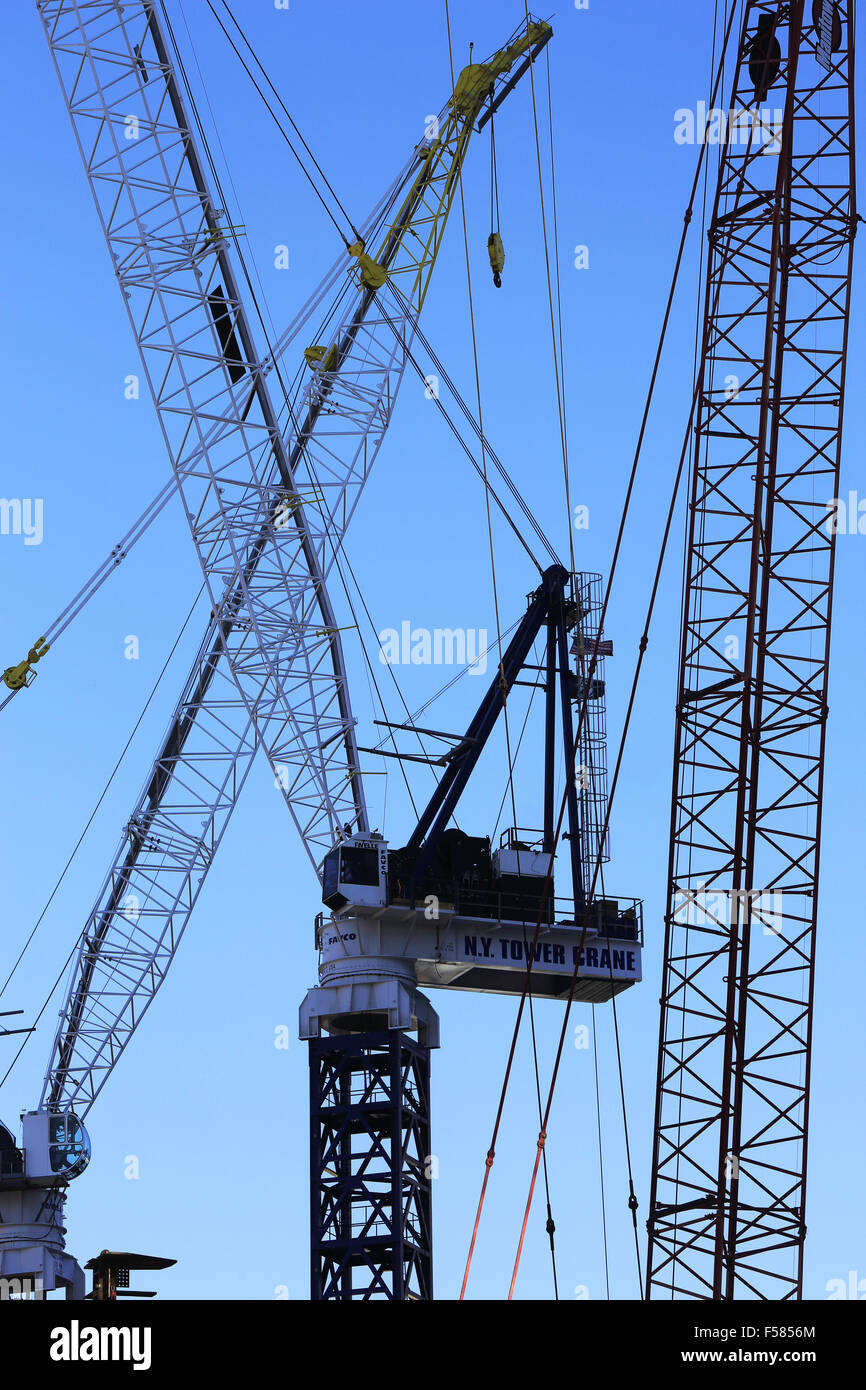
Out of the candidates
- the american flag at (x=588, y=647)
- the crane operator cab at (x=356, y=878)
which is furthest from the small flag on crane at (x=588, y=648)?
the crane operator cab at (x=356, y=878)

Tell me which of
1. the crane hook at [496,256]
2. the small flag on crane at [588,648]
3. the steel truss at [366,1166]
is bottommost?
the steel truss at [366,1166]

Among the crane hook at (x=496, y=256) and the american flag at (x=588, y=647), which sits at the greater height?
the crane hook at (x=496, y=256)

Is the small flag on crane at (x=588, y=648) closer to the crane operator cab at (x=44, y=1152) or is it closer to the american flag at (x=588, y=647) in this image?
the american flag at (x=588, y=647)

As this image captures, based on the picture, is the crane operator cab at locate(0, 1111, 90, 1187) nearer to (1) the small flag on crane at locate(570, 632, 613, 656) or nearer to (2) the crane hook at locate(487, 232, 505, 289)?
(1) the small flag on crane at locate(570, 632, 613, 656)

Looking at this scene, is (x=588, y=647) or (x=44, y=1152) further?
(x=44, y=1152)

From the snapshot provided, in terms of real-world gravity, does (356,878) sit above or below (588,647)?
below

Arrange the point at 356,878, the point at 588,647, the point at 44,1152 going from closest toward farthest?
the point at 356,878 → the point at 588,647 → the point at 44,1152

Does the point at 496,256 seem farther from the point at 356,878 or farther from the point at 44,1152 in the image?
the point at 44,1152

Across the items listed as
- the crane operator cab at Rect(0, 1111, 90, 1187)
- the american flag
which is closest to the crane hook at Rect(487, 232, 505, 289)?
the american flag

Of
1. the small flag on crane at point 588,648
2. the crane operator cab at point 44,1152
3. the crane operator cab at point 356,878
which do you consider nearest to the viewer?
the crane operator cab at point 356,878

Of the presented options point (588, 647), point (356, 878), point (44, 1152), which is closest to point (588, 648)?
point (588, 647)

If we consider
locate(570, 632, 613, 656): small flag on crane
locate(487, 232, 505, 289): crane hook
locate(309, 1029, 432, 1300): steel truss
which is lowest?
locate(309, 1029, 432, 1300): steel truss
